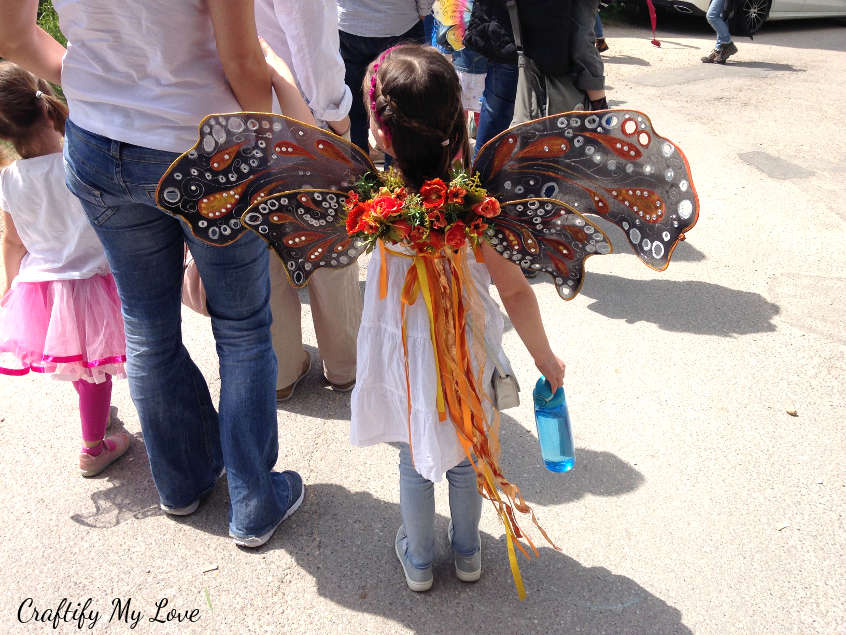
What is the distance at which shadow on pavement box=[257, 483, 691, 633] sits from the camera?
2.10 m

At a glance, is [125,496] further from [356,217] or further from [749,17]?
[749,17]

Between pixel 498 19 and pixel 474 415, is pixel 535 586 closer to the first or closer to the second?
pixel 474 415

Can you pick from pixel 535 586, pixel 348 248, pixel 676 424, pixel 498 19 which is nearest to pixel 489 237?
pixel 348 248

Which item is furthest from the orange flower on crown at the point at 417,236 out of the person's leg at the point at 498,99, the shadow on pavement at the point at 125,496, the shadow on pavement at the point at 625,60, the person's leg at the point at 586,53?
the shadow on pavement at the point at 625,60

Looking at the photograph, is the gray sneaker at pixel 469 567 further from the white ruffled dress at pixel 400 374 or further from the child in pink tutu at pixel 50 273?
the child in pink tutu at pixel 50 273

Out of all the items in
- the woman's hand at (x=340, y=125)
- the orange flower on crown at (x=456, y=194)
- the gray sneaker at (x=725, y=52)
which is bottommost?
the gray sneaker at (x=725, y=52)

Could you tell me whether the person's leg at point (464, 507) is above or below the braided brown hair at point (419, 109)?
below

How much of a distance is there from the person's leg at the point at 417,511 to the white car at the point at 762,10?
8.84m

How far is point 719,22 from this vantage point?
8.21m

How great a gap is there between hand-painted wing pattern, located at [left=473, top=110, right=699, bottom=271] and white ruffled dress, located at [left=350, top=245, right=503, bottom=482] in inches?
11.8

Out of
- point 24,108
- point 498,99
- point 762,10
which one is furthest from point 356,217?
point 762,10

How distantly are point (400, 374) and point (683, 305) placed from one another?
7.54 feet

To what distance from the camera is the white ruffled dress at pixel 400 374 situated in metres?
1.87

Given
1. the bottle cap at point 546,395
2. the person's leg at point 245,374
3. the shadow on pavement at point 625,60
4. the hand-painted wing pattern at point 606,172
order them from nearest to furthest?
1. the hand-painted wing pattern at point 606,172
2. the person's leg at point 245,374
3. the bottle cap at point 546,395
4. the shadow on pavement at point 625,60
